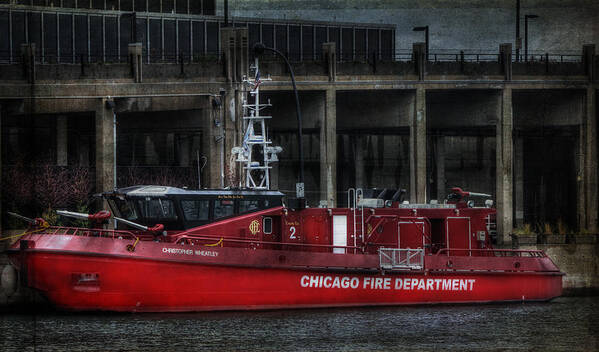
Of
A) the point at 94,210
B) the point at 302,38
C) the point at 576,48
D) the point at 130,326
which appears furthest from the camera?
the point at 302,38

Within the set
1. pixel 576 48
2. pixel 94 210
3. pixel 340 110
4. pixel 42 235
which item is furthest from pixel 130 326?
pixel 576 48

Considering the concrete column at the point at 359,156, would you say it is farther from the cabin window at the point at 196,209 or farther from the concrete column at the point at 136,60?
the cabin window at the point at 196,209

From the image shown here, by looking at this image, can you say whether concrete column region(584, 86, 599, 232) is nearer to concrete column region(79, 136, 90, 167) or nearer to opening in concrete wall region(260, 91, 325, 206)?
opening in concrete wall region(260, 91, 325, 206)

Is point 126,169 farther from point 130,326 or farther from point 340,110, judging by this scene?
point 130,326

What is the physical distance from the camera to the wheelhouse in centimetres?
3133

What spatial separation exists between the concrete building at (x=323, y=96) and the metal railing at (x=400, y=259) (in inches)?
521

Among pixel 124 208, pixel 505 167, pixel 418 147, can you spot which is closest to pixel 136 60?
pixel 418 147

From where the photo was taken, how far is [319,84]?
5138 cm

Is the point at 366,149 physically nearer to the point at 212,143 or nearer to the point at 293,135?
the point at 293,135

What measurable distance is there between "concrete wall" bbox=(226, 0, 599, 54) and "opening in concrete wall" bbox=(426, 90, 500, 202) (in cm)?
328

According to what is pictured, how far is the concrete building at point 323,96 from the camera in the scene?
4762cm

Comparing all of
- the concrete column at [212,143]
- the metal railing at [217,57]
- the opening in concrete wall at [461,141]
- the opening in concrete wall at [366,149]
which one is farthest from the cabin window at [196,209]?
the opening in concrete wall at [461,141]

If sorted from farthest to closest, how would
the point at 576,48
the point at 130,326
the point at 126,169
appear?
the point at 576,48
the point at 126,169
the point at 130,326

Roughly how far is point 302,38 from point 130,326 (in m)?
37.9
